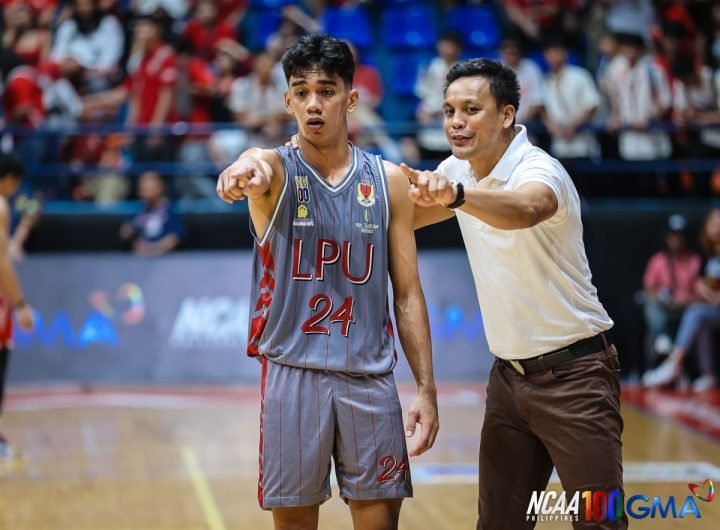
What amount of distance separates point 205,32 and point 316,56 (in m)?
11.3

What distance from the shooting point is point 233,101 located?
46.8 feet

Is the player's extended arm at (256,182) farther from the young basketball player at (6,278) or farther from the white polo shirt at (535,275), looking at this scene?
the young basketball player at (6,278)

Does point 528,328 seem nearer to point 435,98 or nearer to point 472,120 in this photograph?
point 472,120

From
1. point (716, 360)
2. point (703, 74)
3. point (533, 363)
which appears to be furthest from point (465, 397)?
point (533, 363)

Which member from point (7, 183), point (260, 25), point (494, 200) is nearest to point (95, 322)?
point (7, 183)

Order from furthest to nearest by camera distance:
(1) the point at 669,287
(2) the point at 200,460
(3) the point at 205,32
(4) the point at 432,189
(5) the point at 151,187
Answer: (3) the point at 205,32 < (5) the point at 151,187 < (1) the point at 669,287 < (2) the point at 200,460 < (4) the point at 432,189

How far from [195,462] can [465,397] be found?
389 cm

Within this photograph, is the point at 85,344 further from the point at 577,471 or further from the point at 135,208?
the point at 577,471

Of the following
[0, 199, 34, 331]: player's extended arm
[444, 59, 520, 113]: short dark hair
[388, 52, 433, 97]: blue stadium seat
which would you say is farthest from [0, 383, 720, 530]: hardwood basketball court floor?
[388, 52, 433, 97]: blue stadium seat

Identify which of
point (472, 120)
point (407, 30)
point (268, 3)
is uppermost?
point (268, 3)

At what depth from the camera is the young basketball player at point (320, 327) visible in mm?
4309

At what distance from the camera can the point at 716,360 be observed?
12.9m

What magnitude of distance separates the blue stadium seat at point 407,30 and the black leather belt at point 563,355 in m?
12.2

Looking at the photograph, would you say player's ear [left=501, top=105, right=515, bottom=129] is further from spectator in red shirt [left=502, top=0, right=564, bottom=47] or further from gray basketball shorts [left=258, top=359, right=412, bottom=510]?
spectator in red shirt [left=502, top=0, right=564, bottom=47]
